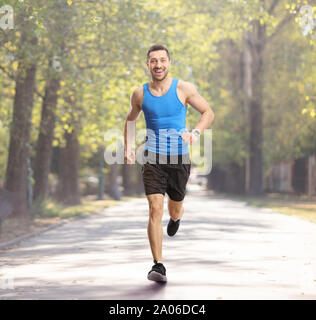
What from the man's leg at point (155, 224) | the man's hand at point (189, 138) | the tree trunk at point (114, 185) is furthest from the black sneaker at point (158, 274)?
the tree trunk at point (114, 185)

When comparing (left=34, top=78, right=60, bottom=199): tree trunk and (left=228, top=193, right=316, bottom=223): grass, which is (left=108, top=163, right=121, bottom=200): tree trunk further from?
(left=34, top=78, right=60, bottom=199): tree trunk

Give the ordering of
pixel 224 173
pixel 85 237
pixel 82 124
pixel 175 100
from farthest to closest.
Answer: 1. pixel 224 173
2. pixel 82 124
3. pixel 85 237
4. pixel 175 100

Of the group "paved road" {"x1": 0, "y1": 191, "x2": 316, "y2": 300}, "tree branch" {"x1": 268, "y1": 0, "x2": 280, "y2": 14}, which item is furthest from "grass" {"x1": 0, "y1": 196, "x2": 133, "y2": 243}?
"tree branch" {"x1": 268, "y1": 0, "x2": 280, "y2": 14}

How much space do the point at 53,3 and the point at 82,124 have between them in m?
6.75

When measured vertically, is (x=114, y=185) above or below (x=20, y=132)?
below

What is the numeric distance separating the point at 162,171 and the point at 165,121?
0.59m

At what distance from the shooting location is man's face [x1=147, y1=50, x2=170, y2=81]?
26.7 ft

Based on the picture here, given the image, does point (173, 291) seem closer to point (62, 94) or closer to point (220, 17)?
point (62, 94)

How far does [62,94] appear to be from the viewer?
22750 mm

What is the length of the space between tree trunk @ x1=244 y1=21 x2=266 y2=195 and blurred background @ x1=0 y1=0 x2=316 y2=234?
62 mm

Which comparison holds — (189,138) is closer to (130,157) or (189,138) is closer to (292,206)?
(130,157)

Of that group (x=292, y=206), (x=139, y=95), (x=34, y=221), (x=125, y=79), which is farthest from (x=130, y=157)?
(x=292, y=206)

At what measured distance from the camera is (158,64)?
26.7 feet

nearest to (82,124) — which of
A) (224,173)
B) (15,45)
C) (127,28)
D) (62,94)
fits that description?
(62,94)
